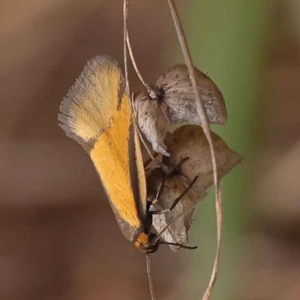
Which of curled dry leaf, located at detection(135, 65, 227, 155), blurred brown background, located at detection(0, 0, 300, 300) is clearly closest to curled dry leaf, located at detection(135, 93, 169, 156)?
curled dry leaf, located at detection(135, 65, 227, 155)

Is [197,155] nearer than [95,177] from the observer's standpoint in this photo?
Yes

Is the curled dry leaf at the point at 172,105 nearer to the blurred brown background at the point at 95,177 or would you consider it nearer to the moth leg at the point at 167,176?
the moth leg at the point at 167,176

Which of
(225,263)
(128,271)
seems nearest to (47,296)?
(128,271)

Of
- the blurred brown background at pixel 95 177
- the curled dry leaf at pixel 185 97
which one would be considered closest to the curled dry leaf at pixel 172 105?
the curled dry leaf at pixel 185 97

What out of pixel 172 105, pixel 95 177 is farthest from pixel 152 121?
pixel 95 177

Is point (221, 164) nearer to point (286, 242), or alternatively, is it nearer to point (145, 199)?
point (145, 199)

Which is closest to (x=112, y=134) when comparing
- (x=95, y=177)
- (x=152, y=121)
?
(x=152, y=121)

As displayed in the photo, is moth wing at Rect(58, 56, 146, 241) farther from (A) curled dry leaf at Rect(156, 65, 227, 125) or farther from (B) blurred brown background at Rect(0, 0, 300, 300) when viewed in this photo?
(B) blurred brown background at Rect(0, 0, 300, 300)

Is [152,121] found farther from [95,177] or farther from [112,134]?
[95,177]
